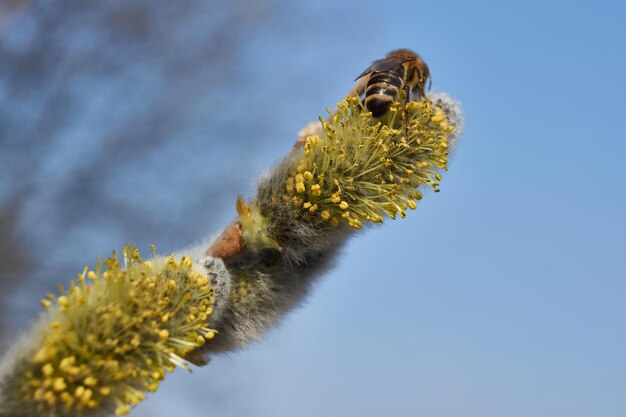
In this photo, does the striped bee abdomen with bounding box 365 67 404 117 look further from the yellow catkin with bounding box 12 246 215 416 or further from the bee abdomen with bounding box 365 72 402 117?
the yellow catkin with bounding box 12 246 215 416

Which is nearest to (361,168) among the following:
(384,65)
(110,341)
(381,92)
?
Result: (381,92)

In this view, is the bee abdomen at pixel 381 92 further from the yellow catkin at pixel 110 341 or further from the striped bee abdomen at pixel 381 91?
Result: the yellow catkin at pixel 110 341

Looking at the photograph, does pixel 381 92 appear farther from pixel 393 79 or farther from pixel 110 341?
pixel 110 341

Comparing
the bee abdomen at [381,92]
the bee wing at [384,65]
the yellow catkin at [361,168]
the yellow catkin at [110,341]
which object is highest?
the bee wing at [384,65]

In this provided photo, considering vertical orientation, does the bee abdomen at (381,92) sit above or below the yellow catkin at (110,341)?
above

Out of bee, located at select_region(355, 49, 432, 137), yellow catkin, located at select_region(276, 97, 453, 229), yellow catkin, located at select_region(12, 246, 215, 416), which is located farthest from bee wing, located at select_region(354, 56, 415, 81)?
yellow catkin, located at select_region(12, 246, 215, 416)

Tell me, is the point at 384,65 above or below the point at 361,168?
above

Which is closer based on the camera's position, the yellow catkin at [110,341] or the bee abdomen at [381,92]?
the yellow catkin at [110,341]

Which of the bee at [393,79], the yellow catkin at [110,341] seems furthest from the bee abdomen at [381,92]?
the yellow catkin at [110,341]
